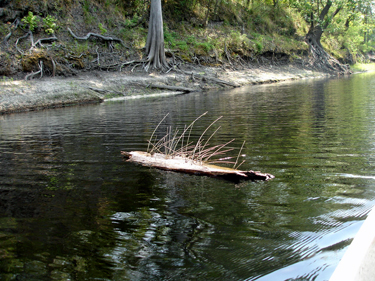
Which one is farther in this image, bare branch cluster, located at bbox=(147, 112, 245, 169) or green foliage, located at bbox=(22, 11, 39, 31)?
green foliage, located at bbox=(22, 11, 39, 31)

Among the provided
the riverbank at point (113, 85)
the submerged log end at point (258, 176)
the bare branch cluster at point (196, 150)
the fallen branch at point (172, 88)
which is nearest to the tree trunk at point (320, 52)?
the riverbank at point (113, 85)

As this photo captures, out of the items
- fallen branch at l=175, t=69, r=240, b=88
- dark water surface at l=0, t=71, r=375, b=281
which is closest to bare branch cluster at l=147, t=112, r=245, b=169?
dark water surface at l=0, t=71, r=375, b=281

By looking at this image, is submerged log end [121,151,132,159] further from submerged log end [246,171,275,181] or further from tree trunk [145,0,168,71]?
tree trunk [145,0,168,71]

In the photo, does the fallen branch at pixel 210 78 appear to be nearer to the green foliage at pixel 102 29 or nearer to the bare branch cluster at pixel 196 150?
the green foliage at pixel 102 29

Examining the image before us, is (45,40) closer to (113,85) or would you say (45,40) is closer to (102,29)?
(102,29)

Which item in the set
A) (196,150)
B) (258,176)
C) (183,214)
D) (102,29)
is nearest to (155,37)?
(102,29)

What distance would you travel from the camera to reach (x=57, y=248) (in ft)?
9.69

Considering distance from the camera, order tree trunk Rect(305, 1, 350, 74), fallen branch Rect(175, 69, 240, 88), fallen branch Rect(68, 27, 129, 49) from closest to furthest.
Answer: fallen branch Rect(68, 27, 129, 49)
fallen branch Rect(175, 69, 240, 88)
tree trunk Rect(305, 1, 350, 74)

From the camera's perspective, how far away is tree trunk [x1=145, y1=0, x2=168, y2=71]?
23797 mm

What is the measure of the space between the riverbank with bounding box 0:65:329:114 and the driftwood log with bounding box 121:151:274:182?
12721 mm

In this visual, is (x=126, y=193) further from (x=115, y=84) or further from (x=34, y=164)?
(x=115, y=84)

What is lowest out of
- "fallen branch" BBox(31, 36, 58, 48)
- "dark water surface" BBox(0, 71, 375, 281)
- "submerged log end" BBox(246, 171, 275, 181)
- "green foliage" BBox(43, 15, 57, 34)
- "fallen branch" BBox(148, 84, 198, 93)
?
"dark water surface" BBox(0, 71, 375, 281)

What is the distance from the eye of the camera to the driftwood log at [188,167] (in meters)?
4.51

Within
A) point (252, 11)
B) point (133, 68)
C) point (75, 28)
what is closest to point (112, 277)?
point (133, 68)
